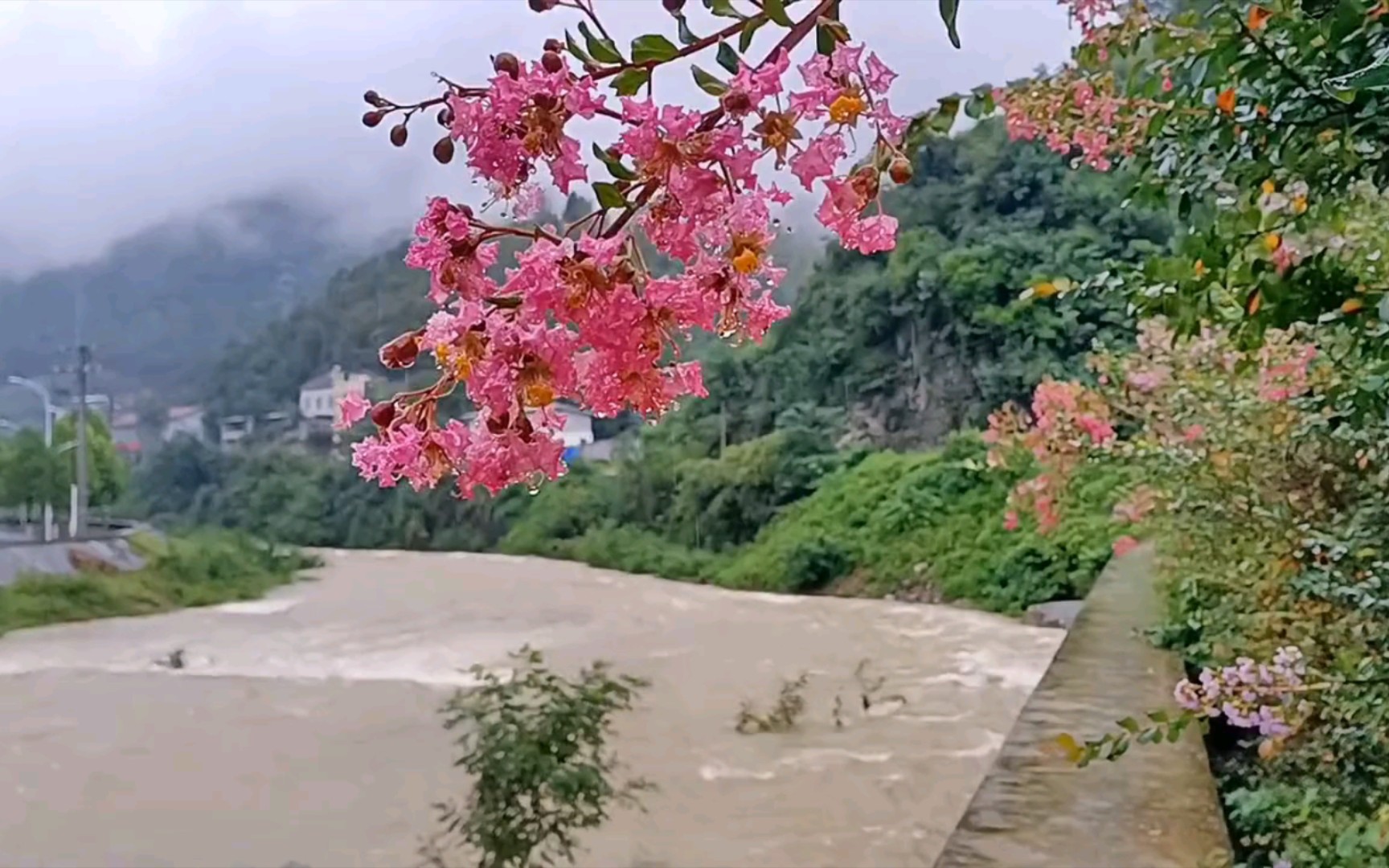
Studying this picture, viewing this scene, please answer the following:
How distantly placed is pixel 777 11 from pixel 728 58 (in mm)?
18

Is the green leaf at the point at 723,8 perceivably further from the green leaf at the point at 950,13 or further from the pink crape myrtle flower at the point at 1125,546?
the pink crape myrtle flower at the point at 1125,546

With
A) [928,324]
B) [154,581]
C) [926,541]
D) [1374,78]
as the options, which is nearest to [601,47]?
[1374,78]

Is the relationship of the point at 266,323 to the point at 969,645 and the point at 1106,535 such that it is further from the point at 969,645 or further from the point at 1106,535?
the point at 1106,535

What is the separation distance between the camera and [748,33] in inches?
14.1

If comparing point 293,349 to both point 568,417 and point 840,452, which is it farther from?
point 568,417

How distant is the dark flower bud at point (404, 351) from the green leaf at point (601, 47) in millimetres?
89

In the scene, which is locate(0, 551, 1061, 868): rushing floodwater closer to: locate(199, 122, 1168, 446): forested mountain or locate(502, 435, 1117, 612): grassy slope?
locate(502, 435, 1117, 612): grassy slope

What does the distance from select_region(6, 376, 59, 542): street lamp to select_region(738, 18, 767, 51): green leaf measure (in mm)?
5904

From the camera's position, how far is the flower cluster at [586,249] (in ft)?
1.07

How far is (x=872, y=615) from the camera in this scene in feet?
26.2

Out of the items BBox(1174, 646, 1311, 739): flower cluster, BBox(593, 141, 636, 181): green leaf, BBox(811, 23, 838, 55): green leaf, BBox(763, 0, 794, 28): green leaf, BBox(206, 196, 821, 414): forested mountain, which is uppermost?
BBox(206, 196, 821, 414): forested mountain

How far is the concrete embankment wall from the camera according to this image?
3.91ft

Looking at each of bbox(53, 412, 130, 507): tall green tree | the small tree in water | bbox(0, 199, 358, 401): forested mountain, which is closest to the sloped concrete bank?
bbox(53, 412, 130, 507): tall green tree

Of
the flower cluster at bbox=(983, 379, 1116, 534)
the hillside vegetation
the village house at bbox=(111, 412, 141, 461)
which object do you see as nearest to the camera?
the flower cluster at bbox=(983, 379, 1116, 534)
